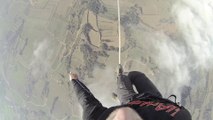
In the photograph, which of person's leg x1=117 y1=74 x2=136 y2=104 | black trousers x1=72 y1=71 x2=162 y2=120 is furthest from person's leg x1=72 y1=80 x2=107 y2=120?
person's leg x1=117 y1=74 x2=136 y2=104

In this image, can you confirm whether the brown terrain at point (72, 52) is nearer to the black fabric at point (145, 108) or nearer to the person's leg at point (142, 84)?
the person's leg at point (142, 84)

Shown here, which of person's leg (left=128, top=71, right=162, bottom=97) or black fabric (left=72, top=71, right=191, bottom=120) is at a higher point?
black fabric (left=72, top=71, right=191, bottom=120)

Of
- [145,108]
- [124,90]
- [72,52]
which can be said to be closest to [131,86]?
[124,90]

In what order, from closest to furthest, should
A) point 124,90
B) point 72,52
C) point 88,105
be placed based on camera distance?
point 88,105
point 124,90
point 72,52

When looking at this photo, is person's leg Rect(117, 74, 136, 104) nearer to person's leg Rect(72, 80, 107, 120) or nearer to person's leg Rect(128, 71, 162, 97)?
person's leg Rect(128, 71, 162, 97)

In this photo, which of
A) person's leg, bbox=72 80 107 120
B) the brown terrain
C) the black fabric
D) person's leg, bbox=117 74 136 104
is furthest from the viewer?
the brown terrain

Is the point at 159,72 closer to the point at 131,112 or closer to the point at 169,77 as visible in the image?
the point at 169,77

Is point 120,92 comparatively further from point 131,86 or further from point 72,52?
point 72,52
